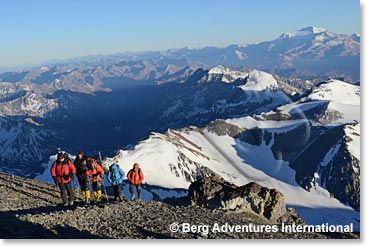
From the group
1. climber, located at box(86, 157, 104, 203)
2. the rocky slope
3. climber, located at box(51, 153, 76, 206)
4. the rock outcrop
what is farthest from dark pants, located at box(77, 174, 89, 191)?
the rock outcrop

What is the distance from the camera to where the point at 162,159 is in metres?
168

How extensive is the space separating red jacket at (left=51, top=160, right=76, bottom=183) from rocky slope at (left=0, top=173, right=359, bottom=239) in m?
1.53

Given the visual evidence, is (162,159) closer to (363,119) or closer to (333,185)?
(333,185)

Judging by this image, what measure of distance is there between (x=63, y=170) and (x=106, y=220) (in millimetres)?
3781

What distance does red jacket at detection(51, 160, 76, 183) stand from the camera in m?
22.4

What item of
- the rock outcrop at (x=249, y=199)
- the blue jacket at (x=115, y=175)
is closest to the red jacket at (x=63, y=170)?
the blue jacket at (x=115, y=175)

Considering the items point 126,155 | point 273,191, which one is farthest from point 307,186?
point 273,191

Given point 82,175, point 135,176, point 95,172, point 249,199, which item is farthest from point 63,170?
point 249,199

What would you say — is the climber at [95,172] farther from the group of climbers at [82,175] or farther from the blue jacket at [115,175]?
the blue jacket at [115,175]

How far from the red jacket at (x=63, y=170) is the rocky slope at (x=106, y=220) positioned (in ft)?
5.01

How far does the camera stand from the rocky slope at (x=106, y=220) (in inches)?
707

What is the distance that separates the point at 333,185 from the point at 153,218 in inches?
7535

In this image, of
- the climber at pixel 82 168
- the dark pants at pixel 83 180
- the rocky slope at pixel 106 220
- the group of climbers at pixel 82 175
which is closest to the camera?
the rocky slope at pixel 106 220

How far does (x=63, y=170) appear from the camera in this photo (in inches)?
887
